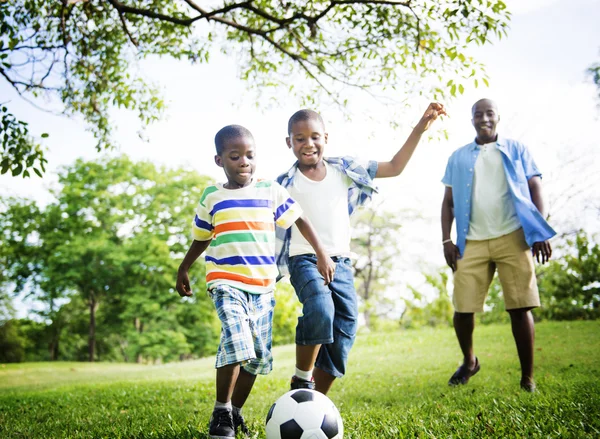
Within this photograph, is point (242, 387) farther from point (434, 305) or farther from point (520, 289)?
point (434, 305)

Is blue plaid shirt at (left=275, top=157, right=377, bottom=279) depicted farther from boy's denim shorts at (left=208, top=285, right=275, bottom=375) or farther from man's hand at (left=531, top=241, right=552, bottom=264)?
man's hand at (left=531, top=241, right=552, bottom=264)

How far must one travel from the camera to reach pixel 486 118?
4.88 meters

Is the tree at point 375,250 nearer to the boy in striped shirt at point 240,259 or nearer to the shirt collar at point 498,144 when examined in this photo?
the shirt collar at point 498,144

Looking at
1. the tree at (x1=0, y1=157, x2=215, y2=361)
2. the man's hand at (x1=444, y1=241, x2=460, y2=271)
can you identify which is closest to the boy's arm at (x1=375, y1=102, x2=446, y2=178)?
the man's hand at (x1=444, y1=241, x2=460, y2=271)

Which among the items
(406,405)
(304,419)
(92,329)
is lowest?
(92,329)

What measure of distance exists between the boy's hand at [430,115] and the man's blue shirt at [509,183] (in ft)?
3.83

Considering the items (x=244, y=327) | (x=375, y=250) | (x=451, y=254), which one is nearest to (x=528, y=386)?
(x=451, y=254)

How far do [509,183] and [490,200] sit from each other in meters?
0.23

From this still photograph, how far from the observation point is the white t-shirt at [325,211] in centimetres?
368

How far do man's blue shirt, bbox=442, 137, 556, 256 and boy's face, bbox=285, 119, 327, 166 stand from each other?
1799 mm

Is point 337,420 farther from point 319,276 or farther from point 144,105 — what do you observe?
point 144,105

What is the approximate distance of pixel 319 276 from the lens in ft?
11.4

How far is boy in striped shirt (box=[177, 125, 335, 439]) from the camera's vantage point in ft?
9.99

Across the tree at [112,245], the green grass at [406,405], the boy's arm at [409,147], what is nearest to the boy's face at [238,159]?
the boy's arm at [409,147]
